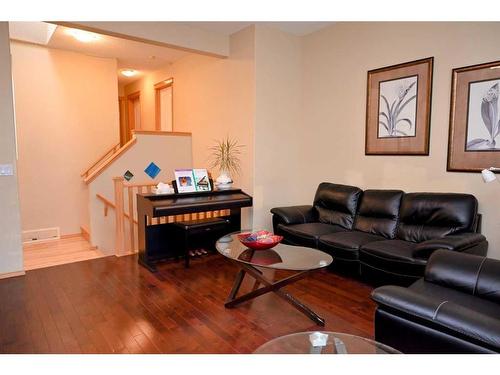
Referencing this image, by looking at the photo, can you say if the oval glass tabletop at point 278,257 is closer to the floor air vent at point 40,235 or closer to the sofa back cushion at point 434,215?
the sofa back cushion at point 434,215

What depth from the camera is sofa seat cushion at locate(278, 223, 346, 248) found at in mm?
3688

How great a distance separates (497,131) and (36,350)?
4131mm

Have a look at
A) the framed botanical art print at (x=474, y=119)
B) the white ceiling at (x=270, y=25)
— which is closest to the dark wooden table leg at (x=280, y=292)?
the framed botanical art print at (x=474, y=119)

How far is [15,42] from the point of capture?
527 cm

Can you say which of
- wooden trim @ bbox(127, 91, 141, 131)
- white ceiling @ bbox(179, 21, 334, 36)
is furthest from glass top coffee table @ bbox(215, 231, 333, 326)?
wooden trim @ bbox(127, 91, 141, 131)

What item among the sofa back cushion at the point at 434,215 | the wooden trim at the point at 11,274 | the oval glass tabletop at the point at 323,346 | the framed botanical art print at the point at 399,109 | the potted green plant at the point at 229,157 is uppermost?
the framed botanical art print at the point at 399,109

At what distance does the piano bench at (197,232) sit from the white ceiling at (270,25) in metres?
2.51

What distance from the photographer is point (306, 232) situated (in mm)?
3762

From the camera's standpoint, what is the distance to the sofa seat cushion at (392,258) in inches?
112

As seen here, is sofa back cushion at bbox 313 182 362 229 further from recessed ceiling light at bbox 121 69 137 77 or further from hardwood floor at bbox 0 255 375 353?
recessed ceiling light at bbox 121 69 137 77

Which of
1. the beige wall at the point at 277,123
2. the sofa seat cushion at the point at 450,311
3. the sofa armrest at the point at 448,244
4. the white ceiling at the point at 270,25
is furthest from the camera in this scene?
the beige wall at the point at 277,123

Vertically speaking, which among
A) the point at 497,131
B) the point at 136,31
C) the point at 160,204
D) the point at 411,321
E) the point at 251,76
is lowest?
the point at 411,321
